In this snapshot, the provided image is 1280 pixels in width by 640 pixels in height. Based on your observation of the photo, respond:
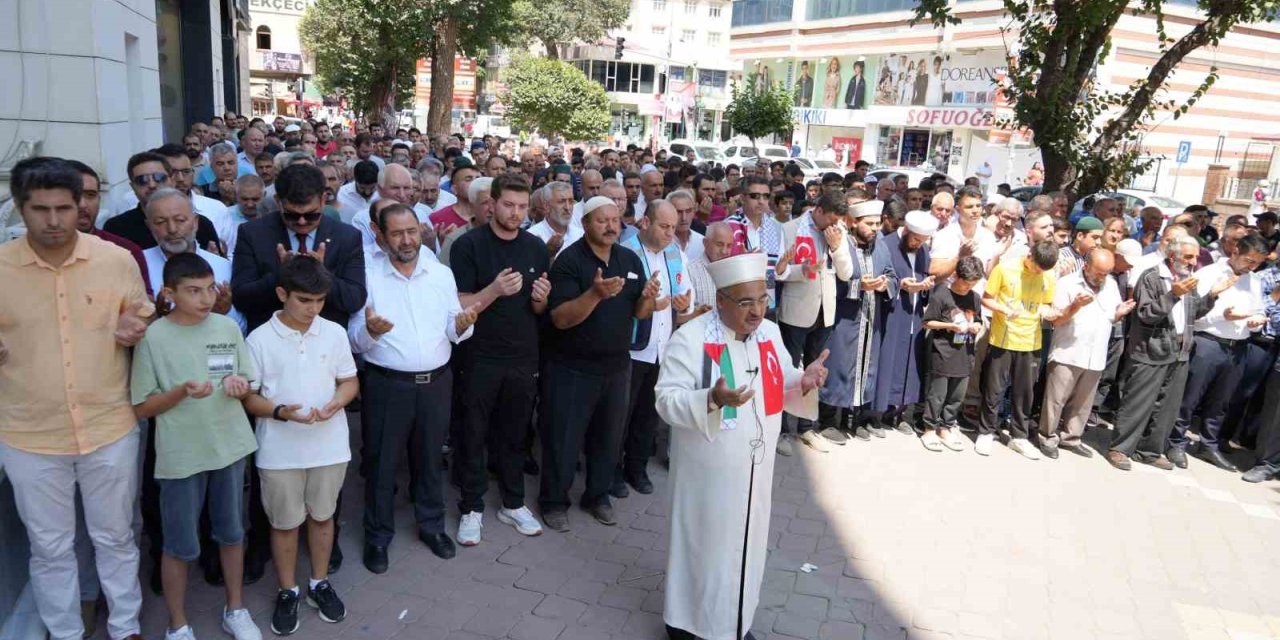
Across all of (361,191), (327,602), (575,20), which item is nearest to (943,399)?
(327,602)

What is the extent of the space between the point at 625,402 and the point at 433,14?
18.5 meters

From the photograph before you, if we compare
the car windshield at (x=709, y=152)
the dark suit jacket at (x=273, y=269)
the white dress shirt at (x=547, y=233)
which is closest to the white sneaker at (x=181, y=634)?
the dark suit jacket at (x=273, y=269)

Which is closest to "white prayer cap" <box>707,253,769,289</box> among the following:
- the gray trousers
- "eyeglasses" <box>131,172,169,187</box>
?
"eyeglasses" <box>131,172,169,187</box>

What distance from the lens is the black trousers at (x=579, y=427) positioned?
4.84 meters

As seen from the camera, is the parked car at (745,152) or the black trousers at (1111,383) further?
the parked car at (745,152)

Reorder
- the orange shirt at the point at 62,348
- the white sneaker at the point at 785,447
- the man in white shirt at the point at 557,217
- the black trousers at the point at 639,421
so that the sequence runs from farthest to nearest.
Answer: the white sneaker at the point at 785,447
the man in white shirt at the point at 557,217
the black trousers at the point at 639,421
the orange shirt at the point at 62,348

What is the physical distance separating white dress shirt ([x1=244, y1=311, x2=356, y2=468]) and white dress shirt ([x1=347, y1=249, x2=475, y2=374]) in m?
0.34

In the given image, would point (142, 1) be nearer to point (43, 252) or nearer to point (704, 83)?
point (43, 252)

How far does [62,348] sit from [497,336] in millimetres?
1965

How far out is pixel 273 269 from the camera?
13.2ft

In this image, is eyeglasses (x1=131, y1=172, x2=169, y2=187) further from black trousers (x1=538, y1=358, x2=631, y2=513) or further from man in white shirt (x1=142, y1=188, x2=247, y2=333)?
black trousers (x1=538, y1=358, x2=631, y2=513)

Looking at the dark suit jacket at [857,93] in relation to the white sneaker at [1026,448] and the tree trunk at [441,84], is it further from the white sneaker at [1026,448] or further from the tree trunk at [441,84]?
the white sneaker at [1026,448]

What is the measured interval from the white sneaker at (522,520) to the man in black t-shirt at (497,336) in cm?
22

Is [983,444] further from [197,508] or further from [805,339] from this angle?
[197,508]
